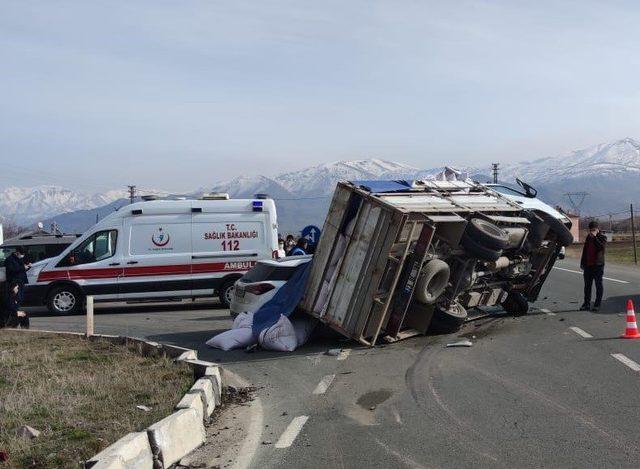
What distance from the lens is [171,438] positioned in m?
5.77

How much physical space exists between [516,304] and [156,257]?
822 cm

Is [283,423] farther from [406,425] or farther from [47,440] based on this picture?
[47,440]

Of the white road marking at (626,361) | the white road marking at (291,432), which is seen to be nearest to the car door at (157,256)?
the white road marking at (626,361)

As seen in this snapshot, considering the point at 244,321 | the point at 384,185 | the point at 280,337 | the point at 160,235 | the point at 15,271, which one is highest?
the point at 384,185

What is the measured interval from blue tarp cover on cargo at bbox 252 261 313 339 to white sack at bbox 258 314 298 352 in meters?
0.19

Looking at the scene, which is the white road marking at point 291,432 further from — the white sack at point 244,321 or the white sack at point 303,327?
the white sack at point 244,321

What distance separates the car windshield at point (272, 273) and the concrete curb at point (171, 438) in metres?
4.42

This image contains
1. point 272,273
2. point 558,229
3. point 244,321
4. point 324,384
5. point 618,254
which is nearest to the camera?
point 324,384

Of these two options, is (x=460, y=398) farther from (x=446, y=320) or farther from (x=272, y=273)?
Result: (x=272, y=273)

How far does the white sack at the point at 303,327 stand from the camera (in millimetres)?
11505

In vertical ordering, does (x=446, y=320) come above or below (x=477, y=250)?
below

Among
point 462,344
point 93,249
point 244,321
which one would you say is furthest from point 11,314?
point 462,344

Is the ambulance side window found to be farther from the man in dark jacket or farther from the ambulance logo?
the man in dark jacket

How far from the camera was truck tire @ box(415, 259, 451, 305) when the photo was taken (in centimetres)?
1109
